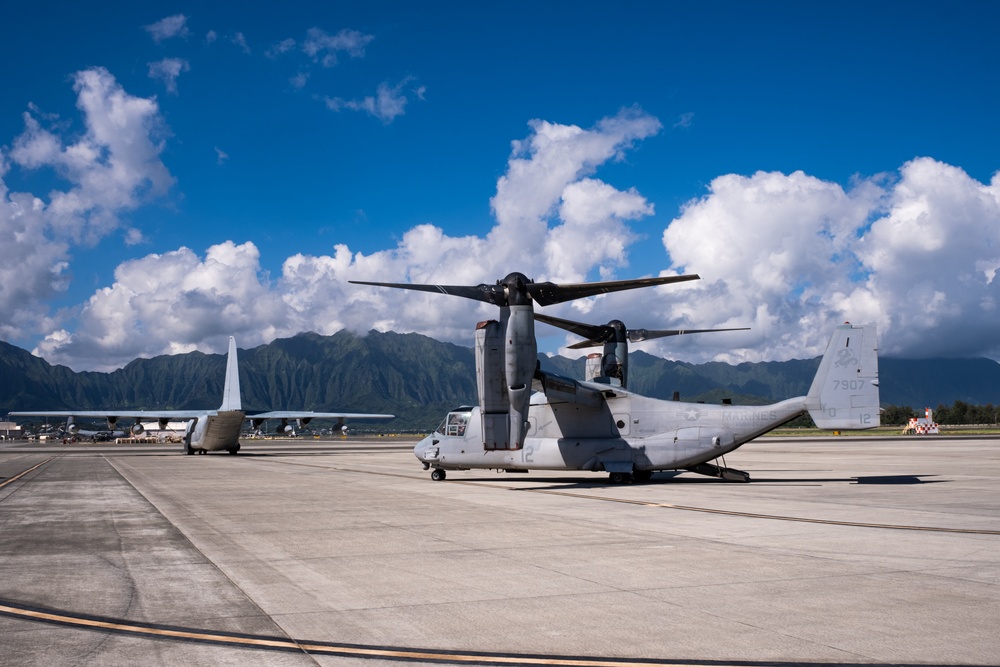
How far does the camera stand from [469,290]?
78.7 ft

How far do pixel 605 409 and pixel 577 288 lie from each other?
470 cm

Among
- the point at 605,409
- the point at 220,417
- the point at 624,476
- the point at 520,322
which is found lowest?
the point at 624,476

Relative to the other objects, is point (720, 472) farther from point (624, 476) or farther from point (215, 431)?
point (215, 431)

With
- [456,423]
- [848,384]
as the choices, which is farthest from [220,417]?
[848,384]

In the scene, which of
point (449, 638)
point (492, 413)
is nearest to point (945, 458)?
point (492, 413)

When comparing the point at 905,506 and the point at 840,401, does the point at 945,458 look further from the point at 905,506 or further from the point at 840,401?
the point at 905,506

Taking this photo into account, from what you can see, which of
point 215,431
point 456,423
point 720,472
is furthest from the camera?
point 215,431

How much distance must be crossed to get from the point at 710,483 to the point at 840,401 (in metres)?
5.11

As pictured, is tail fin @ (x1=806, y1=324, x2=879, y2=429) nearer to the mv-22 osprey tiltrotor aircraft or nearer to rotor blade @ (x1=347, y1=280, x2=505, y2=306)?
the mv-22 osprey tiltrotor aircraft

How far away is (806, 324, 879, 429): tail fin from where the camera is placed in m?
22.8

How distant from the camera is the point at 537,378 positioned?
24.3 m

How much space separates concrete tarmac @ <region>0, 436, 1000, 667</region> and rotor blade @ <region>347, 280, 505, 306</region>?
6210mm

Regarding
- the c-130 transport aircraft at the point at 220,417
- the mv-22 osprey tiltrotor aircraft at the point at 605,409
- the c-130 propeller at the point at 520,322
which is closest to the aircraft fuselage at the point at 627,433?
the mv-22 osprey tiltrotor aircraft at the point at 605,409

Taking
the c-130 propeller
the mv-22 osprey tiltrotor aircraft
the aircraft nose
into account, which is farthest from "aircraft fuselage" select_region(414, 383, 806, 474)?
the c-130 propeller
